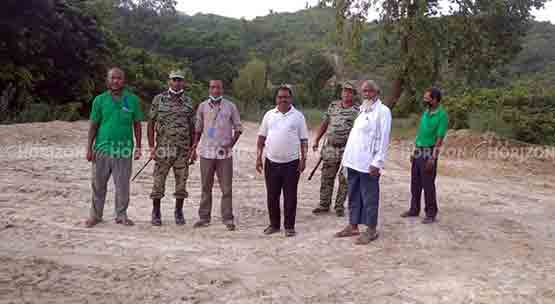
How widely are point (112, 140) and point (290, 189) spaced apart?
1.92 meters

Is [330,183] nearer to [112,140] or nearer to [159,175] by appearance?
[159,175]

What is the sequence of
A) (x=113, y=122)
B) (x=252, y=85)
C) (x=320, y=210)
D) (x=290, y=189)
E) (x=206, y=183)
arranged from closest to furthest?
(x=290, y=189)
(x=113, y=122)
(x=206, y=183)
(x=320, y=210)
(x=252, y=85)

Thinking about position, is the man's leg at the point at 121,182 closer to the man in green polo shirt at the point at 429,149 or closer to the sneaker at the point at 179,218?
the sneaker at the point at 179,218

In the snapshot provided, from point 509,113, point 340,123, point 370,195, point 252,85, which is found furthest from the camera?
point 252,85

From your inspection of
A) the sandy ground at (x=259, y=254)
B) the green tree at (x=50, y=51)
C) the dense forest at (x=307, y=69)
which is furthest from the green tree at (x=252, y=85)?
the sandy ground at (x=259, y=254)

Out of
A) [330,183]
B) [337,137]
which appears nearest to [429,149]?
[337,137]

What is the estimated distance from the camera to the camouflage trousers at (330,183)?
237 inches

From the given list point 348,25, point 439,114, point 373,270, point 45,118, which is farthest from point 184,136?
point 348,25

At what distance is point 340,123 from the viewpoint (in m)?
5.94

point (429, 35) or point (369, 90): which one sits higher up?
point (429, 35)

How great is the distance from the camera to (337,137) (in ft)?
19.5

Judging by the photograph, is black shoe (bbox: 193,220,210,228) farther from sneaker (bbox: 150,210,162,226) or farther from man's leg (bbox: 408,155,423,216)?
man's leg (bbox: 408,155,423,216)

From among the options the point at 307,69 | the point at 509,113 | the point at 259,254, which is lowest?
the point at 259,254

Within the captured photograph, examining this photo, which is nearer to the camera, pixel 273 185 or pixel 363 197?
pixel 363 197
